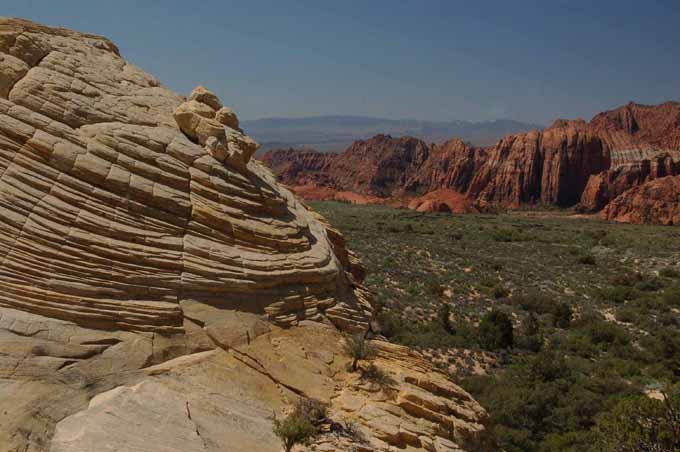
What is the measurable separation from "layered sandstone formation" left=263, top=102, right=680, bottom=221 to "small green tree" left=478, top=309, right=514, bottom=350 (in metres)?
77.5

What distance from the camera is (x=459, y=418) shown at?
11.5 m

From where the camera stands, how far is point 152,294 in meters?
10.2

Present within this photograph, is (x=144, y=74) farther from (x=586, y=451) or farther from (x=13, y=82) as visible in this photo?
(x=586, y=451)

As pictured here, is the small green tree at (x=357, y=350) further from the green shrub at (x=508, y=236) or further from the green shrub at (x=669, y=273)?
the green shrub at (x=508, y=236)

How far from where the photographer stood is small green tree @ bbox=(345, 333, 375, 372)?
11.8 meters

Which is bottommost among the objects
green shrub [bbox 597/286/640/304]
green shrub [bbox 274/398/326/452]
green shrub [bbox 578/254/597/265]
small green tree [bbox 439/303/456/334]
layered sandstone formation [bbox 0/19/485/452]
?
small green tree [bbox 439/303/456/334]

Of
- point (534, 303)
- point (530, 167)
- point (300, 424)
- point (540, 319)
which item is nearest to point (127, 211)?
Result: point (300, 424)

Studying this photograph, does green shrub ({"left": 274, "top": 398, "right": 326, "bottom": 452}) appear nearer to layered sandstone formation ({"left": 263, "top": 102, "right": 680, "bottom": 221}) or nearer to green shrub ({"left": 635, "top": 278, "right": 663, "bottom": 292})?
green shrub ({"left": 635, "top": 278, "right": 663, "bottom": 292})

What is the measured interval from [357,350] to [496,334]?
14.3 metres

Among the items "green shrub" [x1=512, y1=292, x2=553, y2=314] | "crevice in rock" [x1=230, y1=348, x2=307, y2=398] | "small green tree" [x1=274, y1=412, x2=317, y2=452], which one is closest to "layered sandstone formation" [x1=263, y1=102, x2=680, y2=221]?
"green shrub" [x1=512, y1=292, x2=553, y2=314]

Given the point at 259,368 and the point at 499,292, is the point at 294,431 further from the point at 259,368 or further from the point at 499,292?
the point at 499,292

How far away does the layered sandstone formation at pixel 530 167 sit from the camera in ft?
370

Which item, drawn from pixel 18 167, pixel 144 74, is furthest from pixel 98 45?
pixel 18 167

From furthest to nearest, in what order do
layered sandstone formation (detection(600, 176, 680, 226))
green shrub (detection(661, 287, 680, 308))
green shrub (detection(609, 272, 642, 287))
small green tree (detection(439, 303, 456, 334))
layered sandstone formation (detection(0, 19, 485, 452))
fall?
1. layered sandstone formation (detection(600, 176, 680, 226))
2. green shrub (detection(609, 272, 642, 287))
3. green shrub (detection(661, 287, 680, 308))
4. small green tree (detection(439, 303, 456, 334))
5. layered sandstone formation (detection(0, 19, 485, 452))
